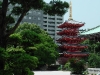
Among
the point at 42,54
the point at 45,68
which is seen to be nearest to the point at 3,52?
the point at 42,54

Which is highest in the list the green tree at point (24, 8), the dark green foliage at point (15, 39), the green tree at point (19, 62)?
the green tree at point (24, 8)

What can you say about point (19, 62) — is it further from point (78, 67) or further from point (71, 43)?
point (71, 43)

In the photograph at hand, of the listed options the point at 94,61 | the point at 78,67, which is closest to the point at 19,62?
the point at 78,67

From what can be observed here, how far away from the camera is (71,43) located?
4544cm

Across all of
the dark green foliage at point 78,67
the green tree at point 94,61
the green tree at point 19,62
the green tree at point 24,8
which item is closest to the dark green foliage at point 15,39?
the green tree at point 24,8

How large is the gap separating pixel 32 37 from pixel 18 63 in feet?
5.99

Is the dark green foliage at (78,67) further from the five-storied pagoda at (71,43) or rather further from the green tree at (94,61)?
the five-storied pagoda at (71,43)

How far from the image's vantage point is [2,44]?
7906mm

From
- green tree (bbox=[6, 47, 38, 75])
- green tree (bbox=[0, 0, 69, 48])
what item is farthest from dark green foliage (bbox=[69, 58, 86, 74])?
green tree (bbox=[6, 47, 38, 75])

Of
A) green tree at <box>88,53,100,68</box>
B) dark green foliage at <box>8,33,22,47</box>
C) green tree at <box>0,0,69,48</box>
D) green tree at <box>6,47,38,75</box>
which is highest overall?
green tree at <box>0,0,69,48</box>

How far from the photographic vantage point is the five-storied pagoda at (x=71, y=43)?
4412 centimetres

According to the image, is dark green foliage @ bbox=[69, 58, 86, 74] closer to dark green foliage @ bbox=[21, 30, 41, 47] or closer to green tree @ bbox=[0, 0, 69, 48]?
dark green foliage @ bbox=[21, 30, 41, 47]

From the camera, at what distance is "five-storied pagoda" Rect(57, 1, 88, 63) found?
145ft

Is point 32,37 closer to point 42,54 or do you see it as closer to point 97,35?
point 97,35
